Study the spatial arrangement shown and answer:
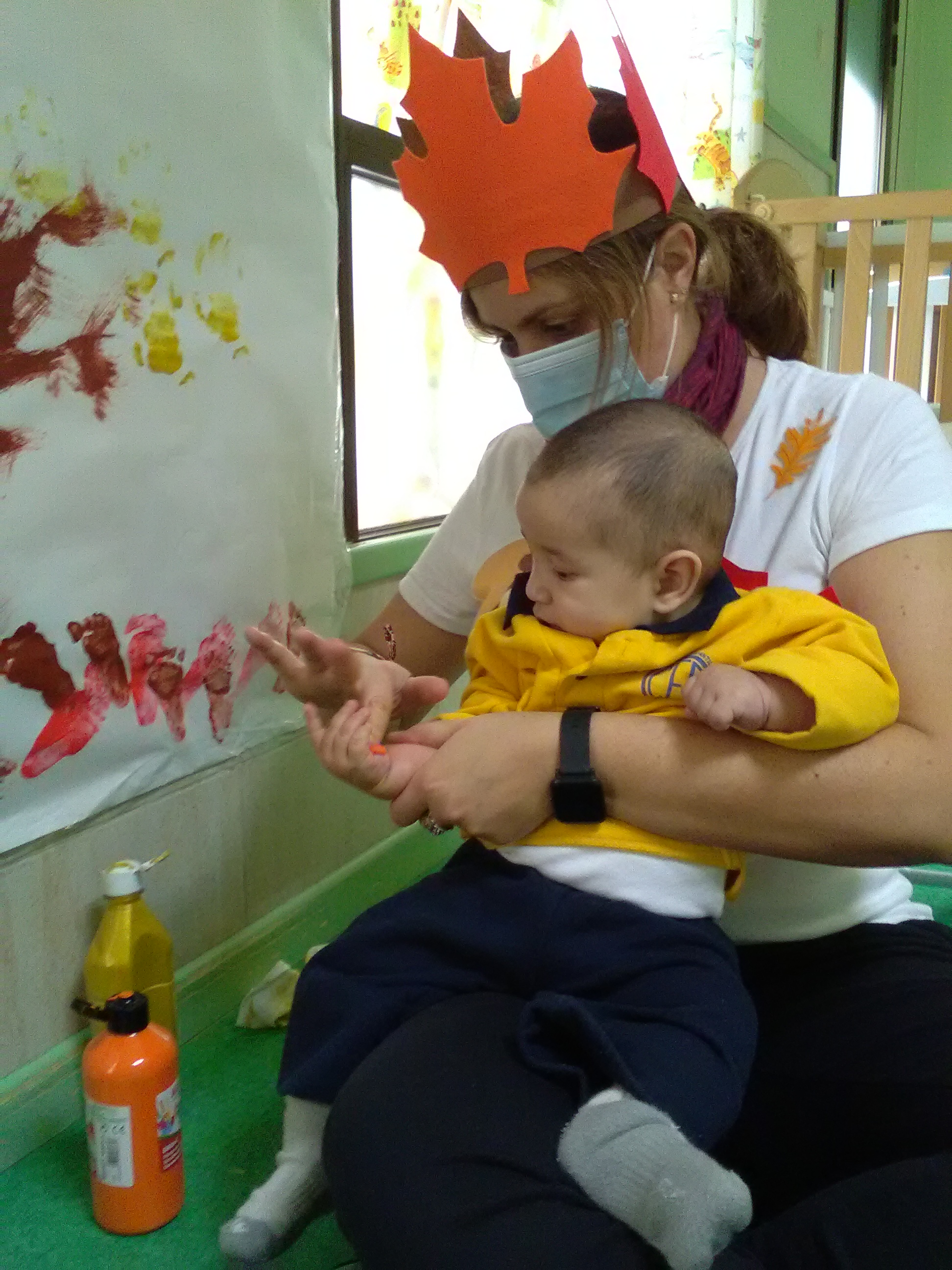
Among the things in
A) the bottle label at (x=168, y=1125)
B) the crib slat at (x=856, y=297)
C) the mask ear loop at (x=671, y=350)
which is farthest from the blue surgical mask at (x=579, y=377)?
the crib slat at (x=856, y=297)

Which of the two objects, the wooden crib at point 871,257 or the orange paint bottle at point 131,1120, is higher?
the wooden crib at point 871,257

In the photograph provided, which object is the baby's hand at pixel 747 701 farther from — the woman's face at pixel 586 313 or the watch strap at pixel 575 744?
the woman's face at pixel 586 313

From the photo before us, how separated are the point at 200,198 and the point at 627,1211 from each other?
3.23 ft

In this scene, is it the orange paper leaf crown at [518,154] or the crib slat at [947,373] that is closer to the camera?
the orange paper leaf crown at [518,154]

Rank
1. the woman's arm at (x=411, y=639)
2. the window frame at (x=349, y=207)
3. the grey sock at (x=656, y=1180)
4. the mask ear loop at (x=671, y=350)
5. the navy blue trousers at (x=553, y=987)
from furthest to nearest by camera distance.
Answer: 1. the window frame at (x=349, y=207)
2. the woman's arm at (x=411, y=639)
3. the mask ear loop at (x=671, y=350)
4. the navy blue trousers at (x=553, y=987)
5. the grey sock at (x=656, y=1180)

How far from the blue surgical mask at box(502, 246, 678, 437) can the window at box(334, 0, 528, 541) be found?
1.66 ft

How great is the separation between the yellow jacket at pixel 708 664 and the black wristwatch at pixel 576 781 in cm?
2

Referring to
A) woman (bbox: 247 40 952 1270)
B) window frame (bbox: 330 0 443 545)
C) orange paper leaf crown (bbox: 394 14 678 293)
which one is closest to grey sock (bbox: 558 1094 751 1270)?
woman (bbox: 247 40 952 1270)

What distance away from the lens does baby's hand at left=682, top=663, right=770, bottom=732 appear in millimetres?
769

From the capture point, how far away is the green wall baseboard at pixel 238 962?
1.01m

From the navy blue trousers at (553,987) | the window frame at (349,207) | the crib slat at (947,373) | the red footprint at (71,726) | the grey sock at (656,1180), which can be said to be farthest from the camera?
the crib slat at (947,373)

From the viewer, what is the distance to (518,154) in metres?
0.97

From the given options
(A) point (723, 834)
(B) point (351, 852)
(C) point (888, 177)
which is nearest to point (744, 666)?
(A) point (723, 834)

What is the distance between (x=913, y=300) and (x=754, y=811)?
1559 millimetres
